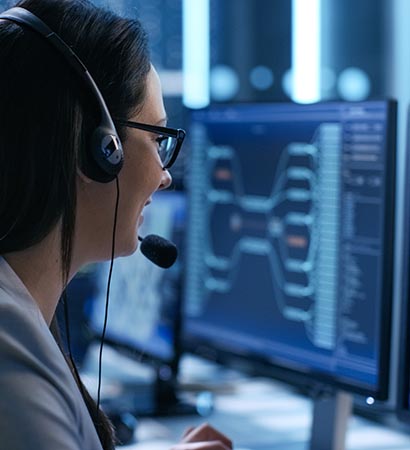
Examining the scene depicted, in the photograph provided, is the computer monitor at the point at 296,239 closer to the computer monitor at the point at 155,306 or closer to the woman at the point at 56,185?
the computer monitor at the point at 155,306

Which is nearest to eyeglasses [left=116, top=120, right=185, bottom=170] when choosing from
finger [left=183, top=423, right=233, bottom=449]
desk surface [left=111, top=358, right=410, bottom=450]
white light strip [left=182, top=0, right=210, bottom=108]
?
finger [left=183, top=423, right=233, bottom=449]

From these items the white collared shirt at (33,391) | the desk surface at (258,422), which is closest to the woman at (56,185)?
the white collared shirt at (33,391)

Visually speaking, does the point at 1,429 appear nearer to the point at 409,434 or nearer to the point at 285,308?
the point at 285,308

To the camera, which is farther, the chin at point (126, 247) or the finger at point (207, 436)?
the finger at point (207, 436)

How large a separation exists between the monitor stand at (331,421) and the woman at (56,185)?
12.8 inches

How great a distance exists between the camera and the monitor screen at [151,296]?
1.64m

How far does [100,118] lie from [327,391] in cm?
56

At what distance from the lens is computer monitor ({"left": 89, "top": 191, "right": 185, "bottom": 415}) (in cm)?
163

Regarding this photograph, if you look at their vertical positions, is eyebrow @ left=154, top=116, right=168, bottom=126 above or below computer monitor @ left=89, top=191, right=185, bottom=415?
above

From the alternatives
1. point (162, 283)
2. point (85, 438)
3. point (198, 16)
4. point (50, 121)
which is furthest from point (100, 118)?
point (198, 16)

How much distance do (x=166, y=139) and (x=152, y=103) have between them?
0.05 m

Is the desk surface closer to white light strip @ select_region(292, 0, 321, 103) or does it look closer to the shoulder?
the shoulder

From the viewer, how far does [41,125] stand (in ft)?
2.94

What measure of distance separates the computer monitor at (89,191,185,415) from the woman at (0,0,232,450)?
1.95 feet
